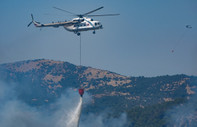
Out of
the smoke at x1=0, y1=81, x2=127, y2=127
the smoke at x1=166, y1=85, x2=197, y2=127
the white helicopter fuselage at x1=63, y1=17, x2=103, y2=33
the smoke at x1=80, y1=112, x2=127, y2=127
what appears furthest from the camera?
the smoke at x1=166, y1=85, x2=197, y2=127

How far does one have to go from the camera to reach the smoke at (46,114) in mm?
110812

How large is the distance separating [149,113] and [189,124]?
20639mm

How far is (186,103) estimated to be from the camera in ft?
481

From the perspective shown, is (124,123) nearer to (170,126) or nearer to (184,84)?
(170,126)

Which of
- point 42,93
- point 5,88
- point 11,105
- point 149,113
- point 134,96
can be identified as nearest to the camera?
point 11,105

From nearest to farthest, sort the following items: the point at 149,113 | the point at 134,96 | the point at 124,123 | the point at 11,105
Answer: the point at 11,105
the point at 124,123
the point at 149,113
the point at 134,96

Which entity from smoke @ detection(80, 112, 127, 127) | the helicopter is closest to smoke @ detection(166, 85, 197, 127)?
smoke @ detection(80, 112, 127, 127)

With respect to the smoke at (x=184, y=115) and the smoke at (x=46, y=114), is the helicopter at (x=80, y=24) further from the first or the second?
the smoke at (x=184, y=115)

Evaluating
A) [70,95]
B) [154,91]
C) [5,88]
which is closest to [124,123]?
[70,95]

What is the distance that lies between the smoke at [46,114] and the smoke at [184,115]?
14.8 meters

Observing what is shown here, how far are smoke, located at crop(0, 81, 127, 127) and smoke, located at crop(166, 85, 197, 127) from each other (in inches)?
582

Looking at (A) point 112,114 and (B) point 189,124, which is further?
(A) point 112,114

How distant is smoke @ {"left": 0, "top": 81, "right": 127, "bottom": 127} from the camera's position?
110812 mm

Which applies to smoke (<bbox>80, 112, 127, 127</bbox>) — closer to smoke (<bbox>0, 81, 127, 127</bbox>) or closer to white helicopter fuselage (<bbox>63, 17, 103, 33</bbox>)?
smoke (<bbox>0, 81, 127, 127</bbox>)
